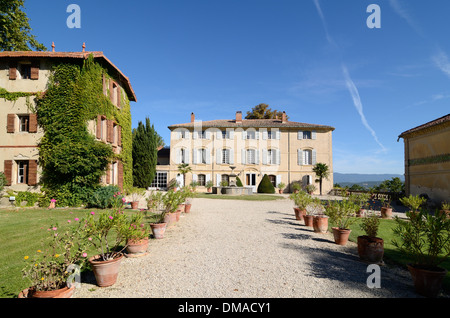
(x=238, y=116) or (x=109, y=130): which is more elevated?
Result: (x=238, y=116)

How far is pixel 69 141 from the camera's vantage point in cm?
1166

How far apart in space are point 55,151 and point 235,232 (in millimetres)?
9601

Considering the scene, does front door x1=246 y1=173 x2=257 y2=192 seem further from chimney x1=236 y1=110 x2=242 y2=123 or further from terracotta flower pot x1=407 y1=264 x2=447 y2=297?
terracotta flower pot x1=407 y1=264 x2=447 y2=297

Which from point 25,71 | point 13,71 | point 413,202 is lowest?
point 413,202

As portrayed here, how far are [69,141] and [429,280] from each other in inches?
527

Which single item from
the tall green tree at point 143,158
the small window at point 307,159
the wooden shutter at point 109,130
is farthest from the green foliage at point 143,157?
the small window at point 307,159

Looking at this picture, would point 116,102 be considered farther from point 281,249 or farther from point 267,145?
point 267,145

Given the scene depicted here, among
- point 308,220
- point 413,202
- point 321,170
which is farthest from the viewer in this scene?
point 321,170

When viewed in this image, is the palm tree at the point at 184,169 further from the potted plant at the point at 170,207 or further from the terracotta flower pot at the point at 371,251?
the terracotta flower pot at the point at 371,251

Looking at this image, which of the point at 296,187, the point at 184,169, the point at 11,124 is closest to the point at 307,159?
the point at 296,187

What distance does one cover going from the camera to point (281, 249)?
567 cm

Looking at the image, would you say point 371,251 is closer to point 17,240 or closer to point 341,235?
point 341,235

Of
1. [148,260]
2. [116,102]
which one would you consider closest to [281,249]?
[148,260]
